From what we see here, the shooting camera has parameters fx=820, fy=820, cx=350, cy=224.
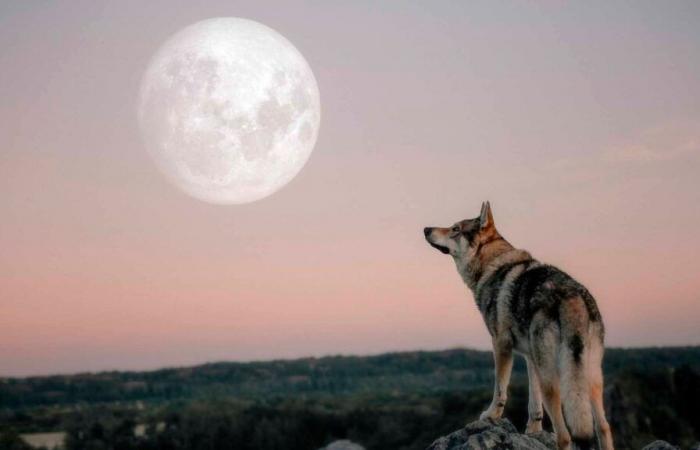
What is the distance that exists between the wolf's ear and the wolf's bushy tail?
2804 mm

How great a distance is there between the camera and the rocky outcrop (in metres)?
9.44

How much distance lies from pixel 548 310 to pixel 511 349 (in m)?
1.21

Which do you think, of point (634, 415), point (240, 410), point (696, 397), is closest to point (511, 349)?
point (634, 415)

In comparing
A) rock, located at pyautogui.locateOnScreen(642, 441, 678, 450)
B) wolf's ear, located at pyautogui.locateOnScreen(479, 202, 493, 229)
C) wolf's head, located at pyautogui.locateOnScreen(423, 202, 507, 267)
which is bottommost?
rock, located at pyautogui.locateOnScreen(642, 441, 678, 450)

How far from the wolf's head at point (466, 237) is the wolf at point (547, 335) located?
4cm

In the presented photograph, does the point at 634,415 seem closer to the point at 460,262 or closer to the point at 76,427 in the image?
the point at 460,262

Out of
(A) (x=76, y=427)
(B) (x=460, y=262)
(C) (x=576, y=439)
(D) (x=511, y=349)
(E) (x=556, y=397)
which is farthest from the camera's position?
(A) (x=76, y=427)

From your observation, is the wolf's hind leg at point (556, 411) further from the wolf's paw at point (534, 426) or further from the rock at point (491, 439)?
the wolf's paw at point (534, 426)

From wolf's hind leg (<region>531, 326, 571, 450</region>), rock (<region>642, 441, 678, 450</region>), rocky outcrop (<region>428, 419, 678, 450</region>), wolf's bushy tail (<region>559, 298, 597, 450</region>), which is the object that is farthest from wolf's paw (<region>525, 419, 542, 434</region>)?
wolf's bushy tail (<region>559, 298, 597, 450</region>)

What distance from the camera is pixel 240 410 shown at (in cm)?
7150

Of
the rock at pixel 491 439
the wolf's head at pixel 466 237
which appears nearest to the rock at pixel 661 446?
the rock at pixel 491 439

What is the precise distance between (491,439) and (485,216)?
374 cm

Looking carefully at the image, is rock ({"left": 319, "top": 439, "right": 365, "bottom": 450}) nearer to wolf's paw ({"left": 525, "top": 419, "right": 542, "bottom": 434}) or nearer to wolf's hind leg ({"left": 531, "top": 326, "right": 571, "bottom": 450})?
wolf's paw ({"left": 525, "top": 419, "right": 542, "bottom": 434})

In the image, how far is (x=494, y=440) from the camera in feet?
31.2
